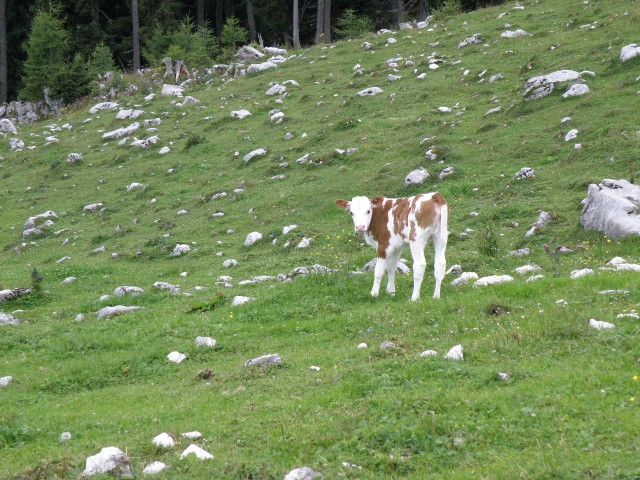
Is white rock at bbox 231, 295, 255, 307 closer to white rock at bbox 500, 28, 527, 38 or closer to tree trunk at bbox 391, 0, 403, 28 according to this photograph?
white rock at bbox 500, 28, 527, 38

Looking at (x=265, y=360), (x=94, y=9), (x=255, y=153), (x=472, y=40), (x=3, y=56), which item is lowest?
(x=255, y=153)

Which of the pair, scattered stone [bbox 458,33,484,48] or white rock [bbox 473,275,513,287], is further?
scattered stone [bbox 458,33,484,48]

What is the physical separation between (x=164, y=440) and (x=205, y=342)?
3810mm

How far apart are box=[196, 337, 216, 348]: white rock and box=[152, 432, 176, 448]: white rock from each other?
3.63 m

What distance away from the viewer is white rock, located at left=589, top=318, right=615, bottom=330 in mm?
8141

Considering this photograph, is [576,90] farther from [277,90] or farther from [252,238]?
[277,90]

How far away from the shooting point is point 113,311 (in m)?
13.6

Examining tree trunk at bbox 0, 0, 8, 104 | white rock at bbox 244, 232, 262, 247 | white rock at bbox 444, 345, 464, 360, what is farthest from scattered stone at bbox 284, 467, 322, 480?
tree trunk at bbox 0, 0, 8, 104

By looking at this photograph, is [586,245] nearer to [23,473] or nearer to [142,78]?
[23,473]

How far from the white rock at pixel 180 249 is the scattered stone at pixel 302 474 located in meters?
13.5

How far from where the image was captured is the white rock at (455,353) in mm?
8180

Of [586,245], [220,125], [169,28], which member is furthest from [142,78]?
[586,245]

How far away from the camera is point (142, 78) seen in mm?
45844

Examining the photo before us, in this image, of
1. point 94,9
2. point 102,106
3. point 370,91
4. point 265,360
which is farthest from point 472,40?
point 94,9
